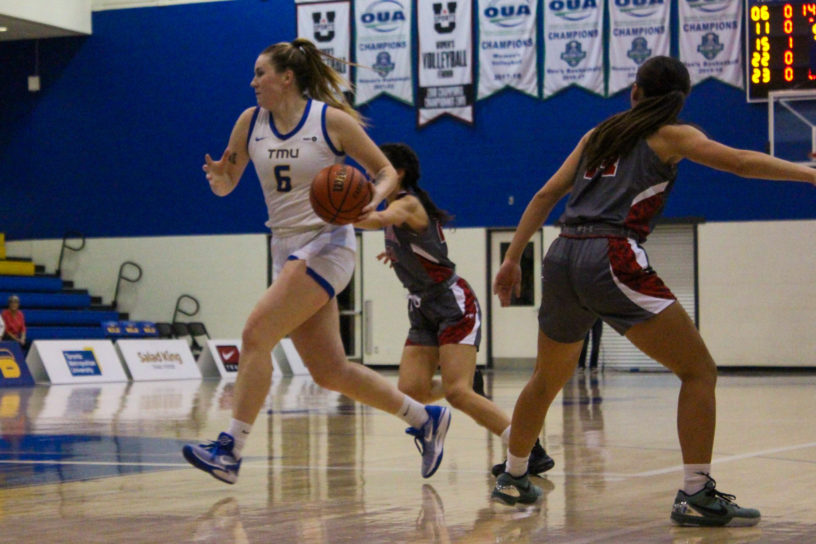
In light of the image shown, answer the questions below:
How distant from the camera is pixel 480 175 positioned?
69.4 feet

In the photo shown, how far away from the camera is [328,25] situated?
72.4ft

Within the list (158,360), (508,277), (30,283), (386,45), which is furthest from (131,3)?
(508,277)

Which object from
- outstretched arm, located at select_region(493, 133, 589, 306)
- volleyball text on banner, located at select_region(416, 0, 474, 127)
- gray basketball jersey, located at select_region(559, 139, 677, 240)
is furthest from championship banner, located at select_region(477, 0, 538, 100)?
gray basketball jersey, located at select_region(559, 139, 677, 240)

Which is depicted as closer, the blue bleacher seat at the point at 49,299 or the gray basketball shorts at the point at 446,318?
the gray basketball shorts at the point at 446,318

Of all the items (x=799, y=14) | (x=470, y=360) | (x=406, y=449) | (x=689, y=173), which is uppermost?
(x=799, y=14)

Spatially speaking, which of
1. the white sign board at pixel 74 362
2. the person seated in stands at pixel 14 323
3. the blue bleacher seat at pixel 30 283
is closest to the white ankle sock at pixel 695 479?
the white sign board at pixel 74 362

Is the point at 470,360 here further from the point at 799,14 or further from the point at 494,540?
the point at 799,14

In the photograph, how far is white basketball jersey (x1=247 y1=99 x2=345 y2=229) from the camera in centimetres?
512

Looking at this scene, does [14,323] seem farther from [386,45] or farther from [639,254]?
[639,254]

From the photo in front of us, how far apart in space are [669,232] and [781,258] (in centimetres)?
191

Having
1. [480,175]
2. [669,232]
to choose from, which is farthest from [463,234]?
[669,232]

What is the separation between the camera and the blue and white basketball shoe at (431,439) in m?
5.42

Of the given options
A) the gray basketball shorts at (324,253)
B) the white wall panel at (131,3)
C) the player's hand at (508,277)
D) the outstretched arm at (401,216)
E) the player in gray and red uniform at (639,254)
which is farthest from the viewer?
the white wall panel at (131,3)

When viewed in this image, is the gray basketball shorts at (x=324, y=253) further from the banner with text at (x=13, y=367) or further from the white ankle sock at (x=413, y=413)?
the banner with text at (x=13, y=367)
